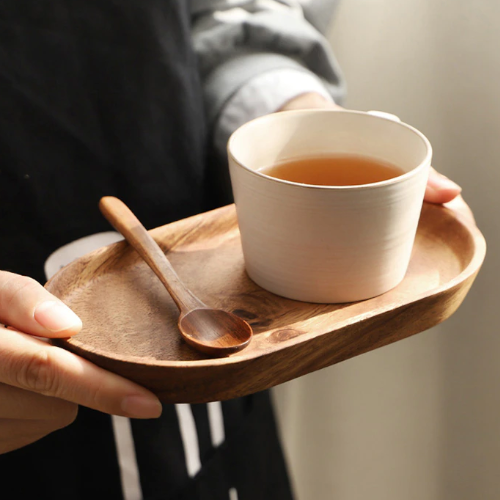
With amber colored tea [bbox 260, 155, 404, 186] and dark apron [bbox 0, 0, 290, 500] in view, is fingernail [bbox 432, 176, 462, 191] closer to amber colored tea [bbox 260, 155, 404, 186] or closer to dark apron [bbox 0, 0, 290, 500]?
amber colored tea [bbox 260, 155, 404, 186]

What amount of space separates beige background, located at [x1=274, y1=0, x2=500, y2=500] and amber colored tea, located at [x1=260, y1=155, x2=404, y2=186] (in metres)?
0.31

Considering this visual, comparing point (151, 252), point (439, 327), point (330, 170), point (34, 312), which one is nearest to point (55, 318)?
point (34, 312)

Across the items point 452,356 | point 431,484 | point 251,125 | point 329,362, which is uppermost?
point 251,125

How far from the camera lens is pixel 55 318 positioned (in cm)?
36

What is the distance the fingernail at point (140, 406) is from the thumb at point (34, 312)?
0.06 metres

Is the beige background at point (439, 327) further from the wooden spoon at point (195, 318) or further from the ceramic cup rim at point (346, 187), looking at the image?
the wooden spoon at point (195, 318)

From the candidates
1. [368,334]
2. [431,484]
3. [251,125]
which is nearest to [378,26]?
[251,125]

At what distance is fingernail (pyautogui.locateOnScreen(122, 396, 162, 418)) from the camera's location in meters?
0.35

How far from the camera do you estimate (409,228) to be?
430mm

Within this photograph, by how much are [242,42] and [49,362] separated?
0.49 meters

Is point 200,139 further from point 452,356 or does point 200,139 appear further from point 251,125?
point 452,356

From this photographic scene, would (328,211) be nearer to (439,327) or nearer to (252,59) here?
(252,59)

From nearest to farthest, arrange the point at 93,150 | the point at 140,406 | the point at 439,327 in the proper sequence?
the point at 140,406 < the point at 93,150 < the point at 439,327

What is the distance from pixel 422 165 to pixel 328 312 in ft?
0.41
